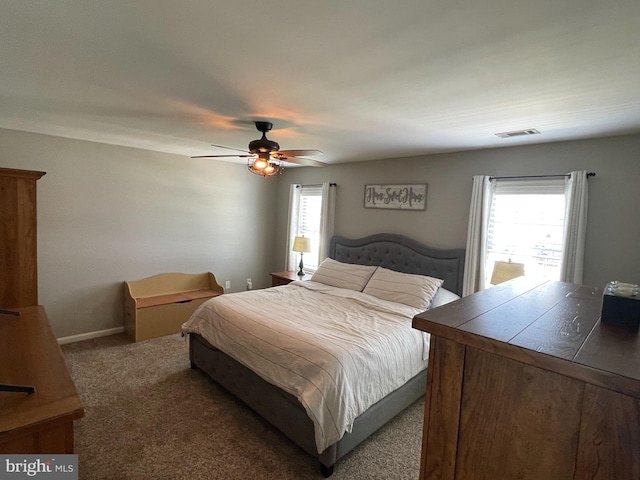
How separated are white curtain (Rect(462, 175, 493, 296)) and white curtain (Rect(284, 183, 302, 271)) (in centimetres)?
280

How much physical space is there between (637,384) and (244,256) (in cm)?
510

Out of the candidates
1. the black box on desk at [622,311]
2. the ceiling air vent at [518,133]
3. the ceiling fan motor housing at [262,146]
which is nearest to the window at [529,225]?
the ceiling air vent at [518,133]

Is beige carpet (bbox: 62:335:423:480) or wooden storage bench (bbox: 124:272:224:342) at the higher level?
wooden storage bench (bbox: 124:272:224:342)

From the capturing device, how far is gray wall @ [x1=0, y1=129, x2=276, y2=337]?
3.53 meters

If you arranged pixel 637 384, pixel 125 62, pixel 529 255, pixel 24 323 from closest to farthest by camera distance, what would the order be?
pixel 637 384 → pixel 125 62 → pixel 24 323 → pixel 529 255

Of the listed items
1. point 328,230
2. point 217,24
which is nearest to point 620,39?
point 217,24

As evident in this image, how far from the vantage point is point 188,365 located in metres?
3.31

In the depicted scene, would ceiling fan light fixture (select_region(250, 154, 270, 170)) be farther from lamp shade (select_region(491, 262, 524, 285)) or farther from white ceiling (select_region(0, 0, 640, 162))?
lamp shade (select_region(491, 262, 524, 285))

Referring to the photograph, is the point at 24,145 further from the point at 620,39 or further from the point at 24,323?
the point at 620,39

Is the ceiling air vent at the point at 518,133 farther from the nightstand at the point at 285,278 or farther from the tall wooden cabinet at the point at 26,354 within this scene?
the tall wooden cabinet at the point at 26,354

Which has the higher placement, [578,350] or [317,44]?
[317,44]

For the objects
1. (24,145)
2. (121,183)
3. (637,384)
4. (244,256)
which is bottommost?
(244,256)

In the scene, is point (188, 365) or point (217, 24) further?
point (188, 365)

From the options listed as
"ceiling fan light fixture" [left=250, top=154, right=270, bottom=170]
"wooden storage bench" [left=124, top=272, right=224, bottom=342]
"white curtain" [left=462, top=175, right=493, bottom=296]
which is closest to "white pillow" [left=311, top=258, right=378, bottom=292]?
"white curtain" [left=462, top=175, right=493, bottom=296]
